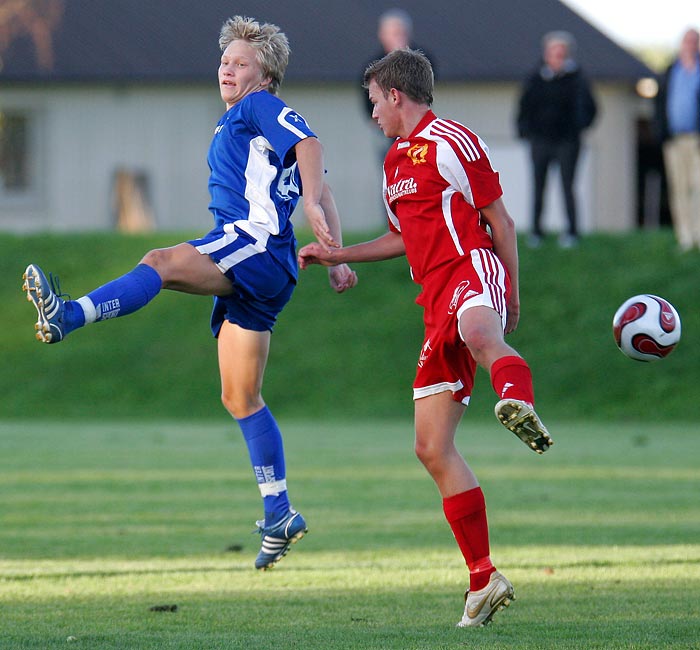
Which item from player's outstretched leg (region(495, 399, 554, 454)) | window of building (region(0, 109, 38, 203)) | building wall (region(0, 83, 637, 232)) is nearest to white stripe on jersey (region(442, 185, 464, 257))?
player's outstretched leg (region(495, 399, 554, 454))

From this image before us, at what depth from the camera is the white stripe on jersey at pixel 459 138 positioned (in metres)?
5.87

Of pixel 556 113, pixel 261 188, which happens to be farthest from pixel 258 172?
pixel 556 113

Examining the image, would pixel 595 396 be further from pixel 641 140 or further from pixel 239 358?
pixel 641 140

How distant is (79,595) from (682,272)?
1520cm

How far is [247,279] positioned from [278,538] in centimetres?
127

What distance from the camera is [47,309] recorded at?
5836 millimetres

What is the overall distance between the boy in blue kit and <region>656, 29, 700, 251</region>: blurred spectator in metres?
11.0

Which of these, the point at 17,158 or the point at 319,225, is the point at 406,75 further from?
the point at 17,158

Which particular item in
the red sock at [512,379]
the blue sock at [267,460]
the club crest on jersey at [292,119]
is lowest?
the blue sock at [267,460]

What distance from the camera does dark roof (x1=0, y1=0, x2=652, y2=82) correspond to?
30.3 m

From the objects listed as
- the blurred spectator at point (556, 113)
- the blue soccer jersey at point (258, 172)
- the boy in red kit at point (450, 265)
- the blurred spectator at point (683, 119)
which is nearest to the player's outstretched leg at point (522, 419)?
the boy in red kit at point (450, 265)

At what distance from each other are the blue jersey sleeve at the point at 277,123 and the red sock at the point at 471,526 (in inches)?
71.6

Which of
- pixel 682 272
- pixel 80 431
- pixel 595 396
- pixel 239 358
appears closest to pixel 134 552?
pixel 239 358

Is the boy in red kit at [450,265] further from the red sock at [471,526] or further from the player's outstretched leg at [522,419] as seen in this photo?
the player's outstretched leg at [522,419]
